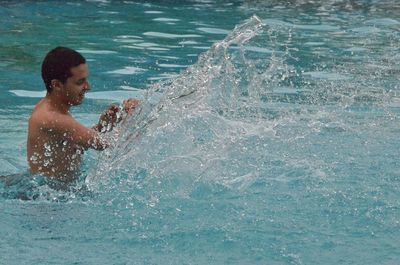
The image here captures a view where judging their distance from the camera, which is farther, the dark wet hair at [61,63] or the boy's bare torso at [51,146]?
the boy's bare torso at [51,146]

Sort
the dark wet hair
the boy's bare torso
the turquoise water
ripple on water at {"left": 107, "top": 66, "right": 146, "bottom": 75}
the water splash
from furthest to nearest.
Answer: ripple on water at {"left": 107, "top": 66, "right": 146, "bottom": 75}, the water splash, the boy's bare torso, the dark wet hair, the turquoise water

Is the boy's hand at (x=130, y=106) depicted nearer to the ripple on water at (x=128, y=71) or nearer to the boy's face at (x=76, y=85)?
the boy's face at (x=76, y=85)

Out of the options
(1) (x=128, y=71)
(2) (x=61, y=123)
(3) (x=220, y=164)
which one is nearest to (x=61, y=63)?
(2) (x=61, y=123)

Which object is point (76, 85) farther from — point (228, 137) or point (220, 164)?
point (228, 137)

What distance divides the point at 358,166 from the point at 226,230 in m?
1.75

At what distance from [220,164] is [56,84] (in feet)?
5.12

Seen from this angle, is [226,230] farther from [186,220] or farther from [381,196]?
→ [381,196]

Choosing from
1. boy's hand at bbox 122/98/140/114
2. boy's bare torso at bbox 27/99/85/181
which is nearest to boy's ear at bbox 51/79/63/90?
boy's bare torso at bbox 27/99/85/181

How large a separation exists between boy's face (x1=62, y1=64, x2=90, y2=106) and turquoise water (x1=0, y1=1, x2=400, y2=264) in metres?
0.35

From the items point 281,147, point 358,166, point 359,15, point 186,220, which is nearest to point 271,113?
point 281,147

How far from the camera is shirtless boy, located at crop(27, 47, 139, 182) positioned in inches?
226

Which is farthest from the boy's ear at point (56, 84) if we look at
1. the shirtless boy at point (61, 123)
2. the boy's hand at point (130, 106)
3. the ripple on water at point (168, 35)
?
the ripple on water at point (168, 35)

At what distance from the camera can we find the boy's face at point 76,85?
577cm

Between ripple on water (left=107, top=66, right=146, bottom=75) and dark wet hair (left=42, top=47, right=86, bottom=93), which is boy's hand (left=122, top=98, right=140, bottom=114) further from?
ripple on water (left=107, top=66, right=146, bottom=75)
